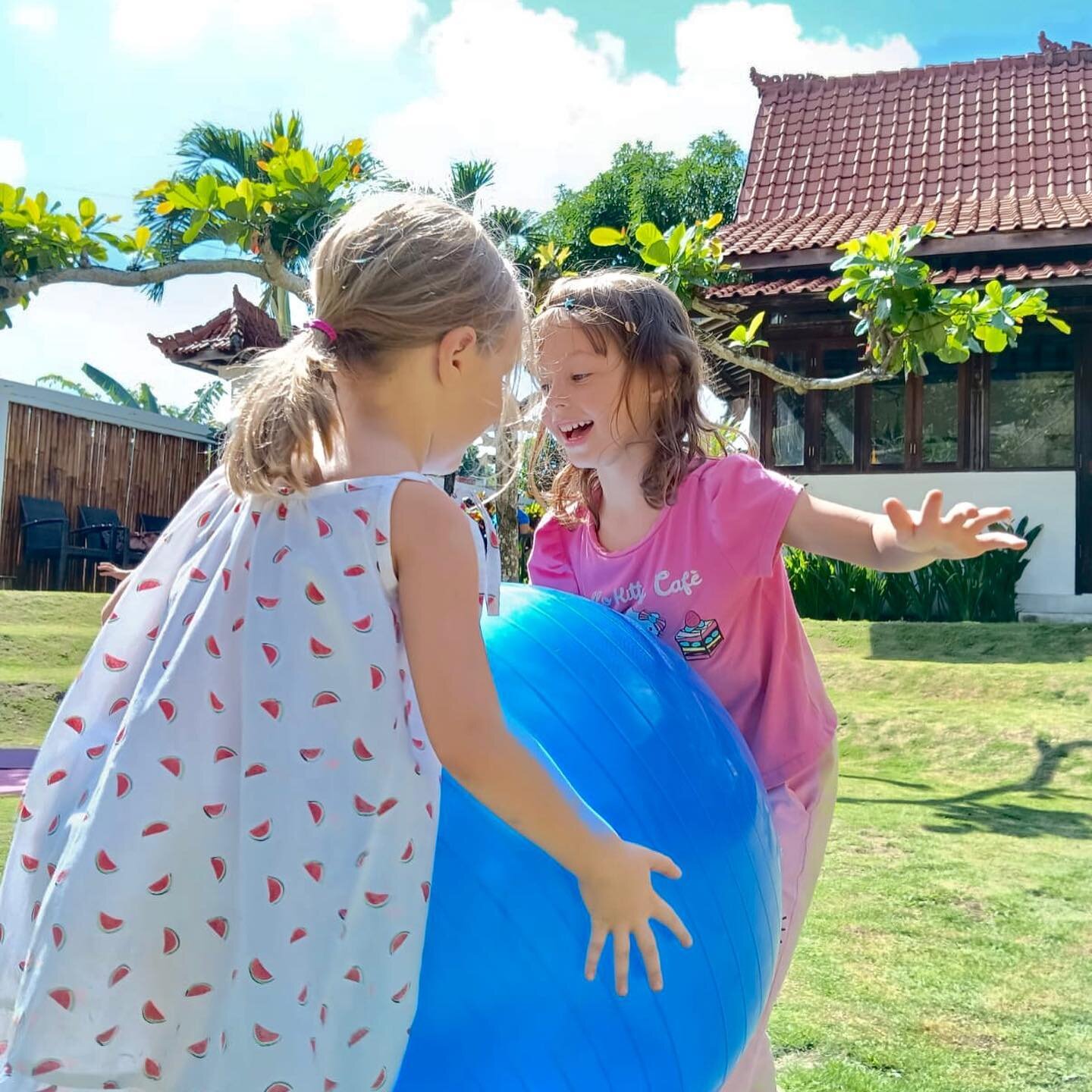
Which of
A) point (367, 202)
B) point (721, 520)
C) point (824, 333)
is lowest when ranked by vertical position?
point (721, 520)

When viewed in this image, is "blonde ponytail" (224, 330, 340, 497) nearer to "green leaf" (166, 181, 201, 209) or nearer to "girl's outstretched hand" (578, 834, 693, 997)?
"girl's outstretched hand" (578, 834, 693, 997)

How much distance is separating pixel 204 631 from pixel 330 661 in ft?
0.55

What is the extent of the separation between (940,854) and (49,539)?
12033 mm

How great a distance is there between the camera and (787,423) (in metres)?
13.7

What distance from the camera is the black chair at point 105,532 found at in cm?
1388

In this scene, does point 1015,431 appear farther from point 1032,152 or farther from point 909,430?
point 1032,152

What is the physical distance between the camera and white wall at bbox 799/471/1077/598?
11.9 m

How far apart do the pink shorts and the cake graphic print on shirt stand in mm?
314

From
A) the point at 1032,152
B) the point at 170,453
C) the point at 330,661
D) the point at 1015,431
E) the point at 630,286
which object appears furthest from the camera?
the point at 170,453

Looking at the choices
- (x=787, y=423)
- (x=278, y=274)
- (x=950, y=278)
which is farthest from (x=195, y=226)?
(x=787, y=423)

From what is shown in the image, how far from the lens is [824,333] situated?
13.0m

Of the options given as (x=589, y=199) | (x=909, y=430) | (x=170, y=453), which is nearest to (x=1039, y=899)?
(x=909, y=430)

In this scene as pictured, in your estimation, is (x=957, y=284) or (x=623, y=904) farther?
(x=957, y=284)

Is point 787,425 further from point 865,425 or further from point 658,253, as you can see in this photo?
point 658,253
